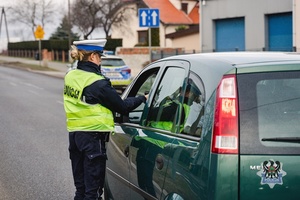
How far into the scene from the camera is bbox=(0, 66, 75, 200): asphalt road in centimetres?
838

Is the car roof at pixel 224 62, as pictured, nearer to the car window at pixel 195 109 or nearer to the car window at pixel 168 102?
the car window at pixel 195 109

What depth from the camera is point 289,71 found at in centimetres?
396

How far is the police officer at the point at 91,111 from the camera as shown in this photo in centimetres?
542

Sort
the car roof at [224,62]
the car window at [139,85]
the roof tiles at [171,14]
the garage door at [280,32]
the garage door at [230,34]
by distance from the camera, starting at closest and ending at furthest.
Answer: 1. the car roof at [224,62]
2. the car window at [139,85]
3. the garage door at [280,32]
4. the garage door at [230,34]
5. the roof tiles at [171,14]

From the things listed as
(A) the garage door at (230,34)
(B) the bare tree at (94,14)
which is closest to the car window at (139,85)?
(A) the garage door at (230,34)

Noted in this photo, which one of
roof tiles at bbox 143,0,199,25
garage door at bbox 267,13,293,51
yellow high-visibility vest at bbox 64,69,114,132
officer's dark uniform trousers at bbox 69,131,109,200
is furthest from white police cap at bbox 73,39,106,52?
roof tiles at bbox 143,0,199,25

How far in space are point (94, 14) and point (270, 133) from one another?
2066 inches

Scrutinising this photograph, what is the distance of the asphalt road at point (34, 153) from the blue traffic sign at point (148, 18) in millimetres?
3735

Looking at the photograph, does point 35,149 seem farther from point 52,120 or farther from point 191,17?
point 191,17

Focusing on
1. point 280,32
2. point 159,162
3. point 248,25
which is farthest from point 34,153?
point 248,25

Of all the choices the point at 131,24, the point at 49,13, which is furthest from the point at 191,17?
the point at 49,13

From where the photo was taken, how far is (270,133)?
385 cm

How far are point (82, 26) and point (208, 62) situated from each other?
52.8 meters

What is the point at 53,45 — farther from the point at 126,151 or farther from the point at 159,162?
the point at 159,162
